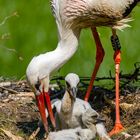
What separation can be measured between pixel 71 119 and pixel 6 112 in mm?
970

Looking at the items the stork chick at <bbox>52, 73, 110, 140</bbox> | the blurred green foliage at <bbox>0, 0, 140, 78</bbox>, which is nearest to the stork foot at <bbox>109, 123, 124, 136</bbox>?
the stork chick at <bbox>52, 73, 110, 140</bbox>

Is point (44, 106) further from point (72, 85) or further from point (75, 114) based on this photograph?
point (72, 85)

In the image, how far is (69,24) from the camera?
8641mm

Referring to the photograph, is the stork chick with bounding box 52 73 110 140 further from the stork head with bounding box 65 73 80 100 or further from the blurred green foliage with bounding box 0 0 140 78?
the blurred green foliage with bounding box 0 0 140 78

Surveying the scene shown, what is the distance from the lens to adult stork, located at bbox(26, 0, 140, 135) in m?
8.42

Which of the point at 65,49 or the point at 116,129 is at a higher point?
the point at 65,49

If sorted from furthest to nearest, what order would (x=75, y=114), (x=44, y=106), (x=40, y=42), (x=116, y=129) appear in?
(x=40, y=42)
(x=116, y=129)
(x=44, y=106)
(x=75, y=114)

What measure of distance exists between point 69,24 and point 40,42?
10.8ft

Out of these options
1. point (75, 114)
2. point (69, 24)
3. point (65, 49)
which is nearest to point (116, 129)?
point (75, 114)

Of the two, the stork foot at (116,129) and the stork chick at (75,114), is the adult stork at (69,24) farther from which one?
the stork chick at (75,114)

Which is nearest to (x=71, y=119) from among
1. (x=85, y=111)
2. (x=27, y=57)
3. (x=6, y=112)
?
(x=85, y=111)

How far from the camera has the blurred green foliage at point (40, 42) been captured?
37.8 feet

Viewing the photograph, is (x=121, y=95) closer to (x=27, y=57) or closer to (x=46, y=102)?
(x=46, y=102)

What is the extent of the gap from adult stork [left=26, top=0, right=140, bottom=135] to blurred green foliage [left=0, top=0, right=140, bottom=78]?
2399 mm
